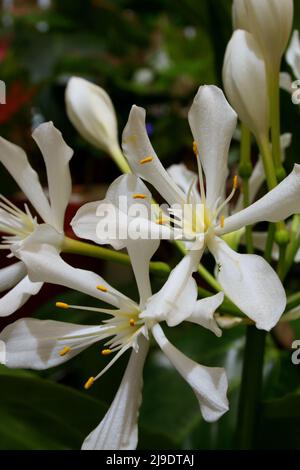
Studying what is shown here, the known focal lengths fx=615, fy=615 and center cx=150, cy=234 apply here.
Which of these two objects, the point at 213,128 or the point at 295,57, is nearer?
the point at 213,128

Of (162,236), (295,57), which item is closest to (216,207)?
(162,236)

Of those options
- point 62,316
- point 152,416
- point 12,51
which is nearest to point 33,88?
point 12,51

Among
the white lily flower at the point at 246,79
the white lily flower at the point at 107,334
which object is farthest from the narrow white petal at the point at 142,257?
the white lily flower at the point at 246,79

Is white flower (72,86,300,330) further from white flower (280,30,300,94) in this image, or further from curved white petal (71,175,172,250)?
white flower (280,30,300,94)

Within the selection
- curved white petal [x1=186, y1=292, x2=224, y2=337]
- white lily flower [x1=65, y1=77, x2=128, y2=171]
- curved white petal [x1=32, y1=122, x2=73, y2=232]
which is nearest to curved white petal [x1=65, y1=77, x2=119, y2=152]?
white lily flower [x1=65, y1=77, x2=128, y2=171]

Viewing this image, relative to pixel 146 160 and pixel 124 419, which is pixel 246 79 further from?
pixel 124 419

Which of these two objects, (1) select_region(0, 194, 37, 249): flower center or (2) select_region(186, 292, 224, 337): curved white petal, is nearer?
(2) select_region(186, 292, 224, 337): curved white petal

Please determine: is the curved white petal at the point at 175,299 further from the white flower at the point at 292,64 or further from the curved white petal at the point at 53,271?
the white flower at the point at 292,64
